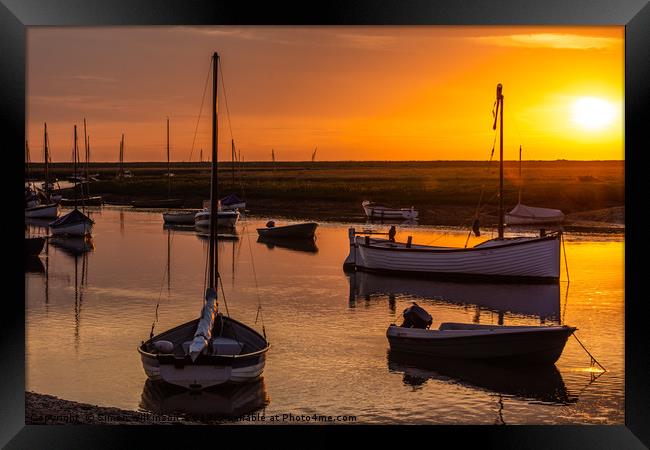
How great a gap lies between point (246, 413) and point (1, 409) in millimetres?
4920

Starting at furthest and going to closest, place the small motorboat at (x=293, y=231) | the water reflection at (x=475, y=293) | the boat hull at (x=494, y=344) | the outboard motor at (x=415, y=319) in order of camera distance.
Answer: the small motorboat at (x=293, y=231)
the water reflection at (x=475, y=293)
the outboard motor at (x=415, y=319)
the boat hull at (x=494, y=344)

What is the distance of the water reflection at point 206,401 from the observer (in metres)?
16.3

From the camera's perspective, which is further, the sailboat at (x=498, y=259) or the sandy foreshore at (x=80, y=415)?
the sailboat at (x=498, y=259)

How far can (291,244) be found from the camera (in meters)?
48.5

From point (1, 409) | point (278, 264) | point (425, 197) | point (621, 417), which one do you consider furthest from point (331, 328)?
point (425, 197)

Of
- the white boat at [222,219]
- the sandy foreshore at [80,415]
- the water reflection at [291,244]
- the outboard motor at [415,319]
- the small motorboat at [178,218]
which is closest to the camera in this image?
the sandy foreshore at [80,415]

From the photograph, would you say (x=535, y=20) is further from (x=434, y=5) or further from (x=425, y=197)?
(x=425, y=197)

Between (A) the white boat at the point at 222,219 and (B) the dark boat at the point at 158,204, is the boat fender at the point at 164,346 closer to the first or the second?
(A) the white boat at the point at 222,219

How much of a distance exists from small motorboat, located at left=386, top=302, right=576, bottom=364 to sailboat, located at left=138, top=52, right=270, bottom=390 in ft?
13.0

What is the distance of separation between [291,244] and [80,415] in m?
33.3

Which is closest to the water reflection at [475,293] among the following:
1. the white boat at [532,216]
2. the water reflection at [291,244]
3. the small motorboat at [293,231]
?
the water reflection at [291,244]

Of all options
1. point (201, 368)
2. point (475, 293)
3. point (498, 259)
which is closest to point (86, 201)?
point (498, 259)

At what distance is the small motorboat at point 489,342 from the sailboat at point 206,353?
397 cm

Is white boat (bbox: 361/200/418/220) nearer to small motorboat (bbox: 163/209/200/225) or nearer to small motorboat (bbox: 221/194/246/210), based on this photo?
small motorboat (bbox: 221/194/246/210)
